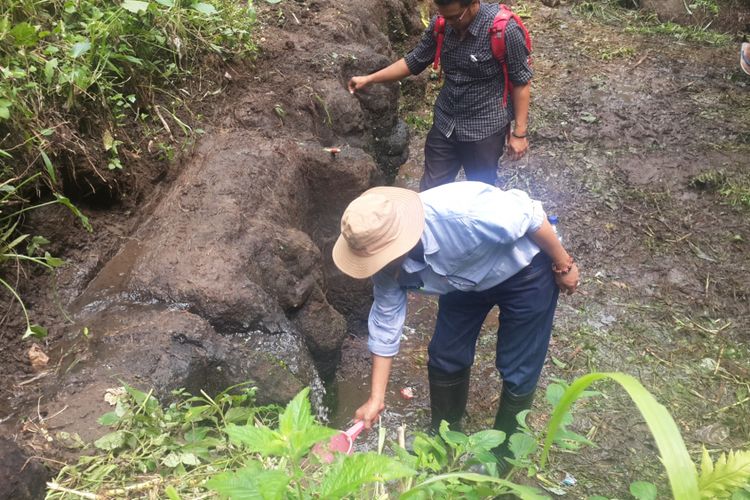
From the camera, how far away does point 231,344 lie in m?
2.28

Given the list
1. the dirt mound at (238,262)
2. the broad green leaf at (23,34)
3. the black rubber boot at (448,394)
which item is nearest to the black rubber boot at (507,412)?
the black rubber boot at (448,394)

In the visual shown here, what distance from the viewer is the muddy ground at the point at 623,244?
9.47 ft

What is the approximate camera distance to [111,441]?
170 cm

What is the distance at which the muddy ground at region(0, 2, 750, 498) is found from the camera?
289 centimetres

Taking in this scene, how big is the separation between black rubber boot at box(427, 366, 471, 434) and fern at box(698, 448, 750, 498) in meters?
1.67

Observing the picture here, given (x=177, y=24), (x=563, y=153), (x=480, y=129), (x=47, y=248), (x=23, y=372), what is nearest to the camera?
(x=23, y=372)

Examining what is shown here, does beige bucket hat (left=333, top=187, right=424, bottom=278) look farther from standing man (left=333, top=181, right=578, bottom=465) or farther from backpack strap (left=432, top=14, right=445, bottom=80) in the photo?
backpack strap (left=432, top=14, right=445, bottom=80)

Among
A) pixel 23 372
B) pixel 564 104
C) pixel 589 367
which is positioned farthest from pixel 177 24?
pixel 564 104

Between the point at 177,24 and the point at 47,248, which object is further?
the point at 177,24

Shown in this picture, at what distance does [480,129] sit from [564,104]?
2.88 m

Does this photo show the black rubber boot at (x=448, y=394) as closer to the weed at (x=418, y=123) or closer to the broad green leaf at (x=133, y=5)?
the broad green leaf at (x=133, y=5)

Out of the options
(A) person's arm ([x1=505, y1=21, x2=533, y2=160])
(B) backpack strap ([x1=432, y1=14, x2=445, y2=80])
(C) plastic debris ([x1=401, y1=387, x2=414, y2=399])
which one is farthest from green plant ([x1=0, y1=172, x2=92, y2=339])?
(A) person's arm ([x1=505, y1=21, x2=533, y2=160])

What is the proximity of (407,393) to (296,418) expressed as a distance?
7.03 feet

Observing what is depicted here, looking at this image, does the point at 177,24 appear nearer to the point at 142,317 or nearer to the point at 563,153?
the point at 142,317
